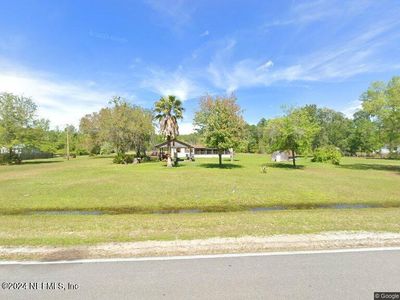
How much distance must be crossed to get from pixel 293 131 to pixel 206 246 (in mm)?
28435

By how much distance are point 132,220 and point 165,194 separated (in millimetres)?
6034

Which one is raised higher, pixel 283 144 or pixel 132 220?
pixel 283 144

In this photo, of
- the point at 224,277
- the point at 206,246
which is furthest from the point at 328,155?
the point at 224,277

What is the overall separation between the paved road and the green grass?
1.51 m

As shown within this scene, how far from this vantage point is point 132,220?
8.59 m

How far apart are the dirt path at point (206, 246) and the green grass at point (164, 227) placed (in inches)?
16.8

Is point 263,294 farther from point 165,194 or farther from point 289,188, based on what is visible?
point 289,188

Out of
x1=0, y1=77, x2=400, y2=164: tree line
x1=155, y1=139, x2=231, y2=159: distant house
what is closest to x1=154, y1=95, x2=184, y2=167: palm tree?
x1=0, y1=77, x2=400, y2=164: tree line

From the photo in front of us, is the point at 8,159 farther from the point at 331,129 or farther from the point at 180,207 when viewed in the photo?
the point at 331,129

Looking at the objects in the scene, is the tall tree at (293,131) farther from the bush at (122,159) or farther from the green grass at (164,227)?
the green grass at (164,227)

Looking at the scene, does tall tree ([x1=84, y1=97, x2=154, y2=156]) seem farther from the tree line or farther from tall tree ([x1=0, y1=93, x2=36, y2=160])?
tall tree ([x1=0, y1=93, x2=36, y2=160])

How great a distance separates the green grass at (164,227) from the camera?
6387 mm

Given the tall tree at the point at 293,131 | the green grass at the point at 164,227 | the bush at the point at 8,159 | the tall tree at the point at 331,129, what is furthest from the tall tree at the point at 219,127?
the tall tree at the point at 331,129

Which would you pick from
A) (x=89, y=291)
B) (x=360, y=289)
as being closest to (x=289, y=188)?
(x=360, y=289)
